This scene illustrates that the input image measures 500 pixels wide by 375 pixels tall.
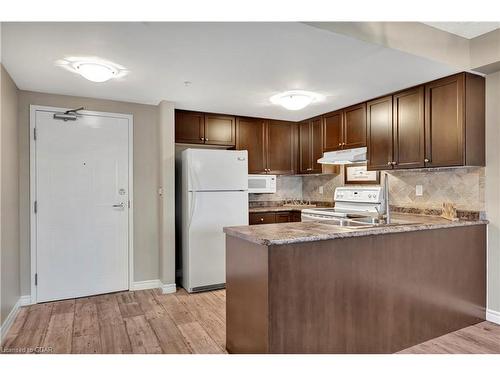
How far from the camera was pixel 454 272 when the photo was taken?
2.70 m

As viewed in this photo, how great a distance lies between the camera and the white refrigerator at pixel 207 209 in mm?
3703

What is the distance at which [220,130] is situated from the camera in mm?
4270

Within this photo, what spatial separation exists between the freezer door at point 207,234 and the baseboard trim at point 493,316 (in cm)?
255

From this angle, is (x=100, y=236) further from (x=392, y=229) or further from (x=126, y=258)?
(x=392, y=229)

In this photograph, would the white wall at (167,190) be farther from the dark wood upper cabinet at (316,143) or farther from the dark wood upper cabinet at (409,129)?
the dark wood upper cabinet at (409,129)

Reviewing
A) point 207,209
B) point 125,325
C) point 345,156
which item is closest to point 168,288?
point 125,325

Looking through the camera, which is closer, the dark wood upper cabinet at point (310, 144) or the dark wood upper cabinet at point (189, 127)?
the dark wood upper cabinet at point (189, 127)

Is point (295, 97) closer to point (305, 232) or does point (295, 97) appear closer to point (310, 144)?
point (310, 144)

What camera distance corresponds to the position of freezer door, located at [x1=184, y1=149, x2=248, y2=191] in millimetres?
3711

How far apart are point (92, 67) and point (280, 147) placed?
9.19 ft

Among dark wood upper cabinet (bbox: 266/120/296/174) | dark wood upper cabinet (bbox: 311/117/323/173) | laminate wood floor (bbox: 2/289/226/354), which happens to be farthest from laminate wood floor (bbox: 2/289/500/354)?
dark wood upper cabinet (bbox: 311/117/323/173)

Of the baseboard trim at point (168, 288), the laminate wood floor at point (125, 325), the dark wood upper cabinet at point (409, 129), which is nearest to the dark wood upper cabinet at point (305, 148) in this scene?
the dark wood upper cabinet at point (409, 129)

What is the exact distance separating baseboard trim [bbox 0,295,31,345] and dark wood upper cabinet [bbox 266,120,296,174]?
10.5 ft
